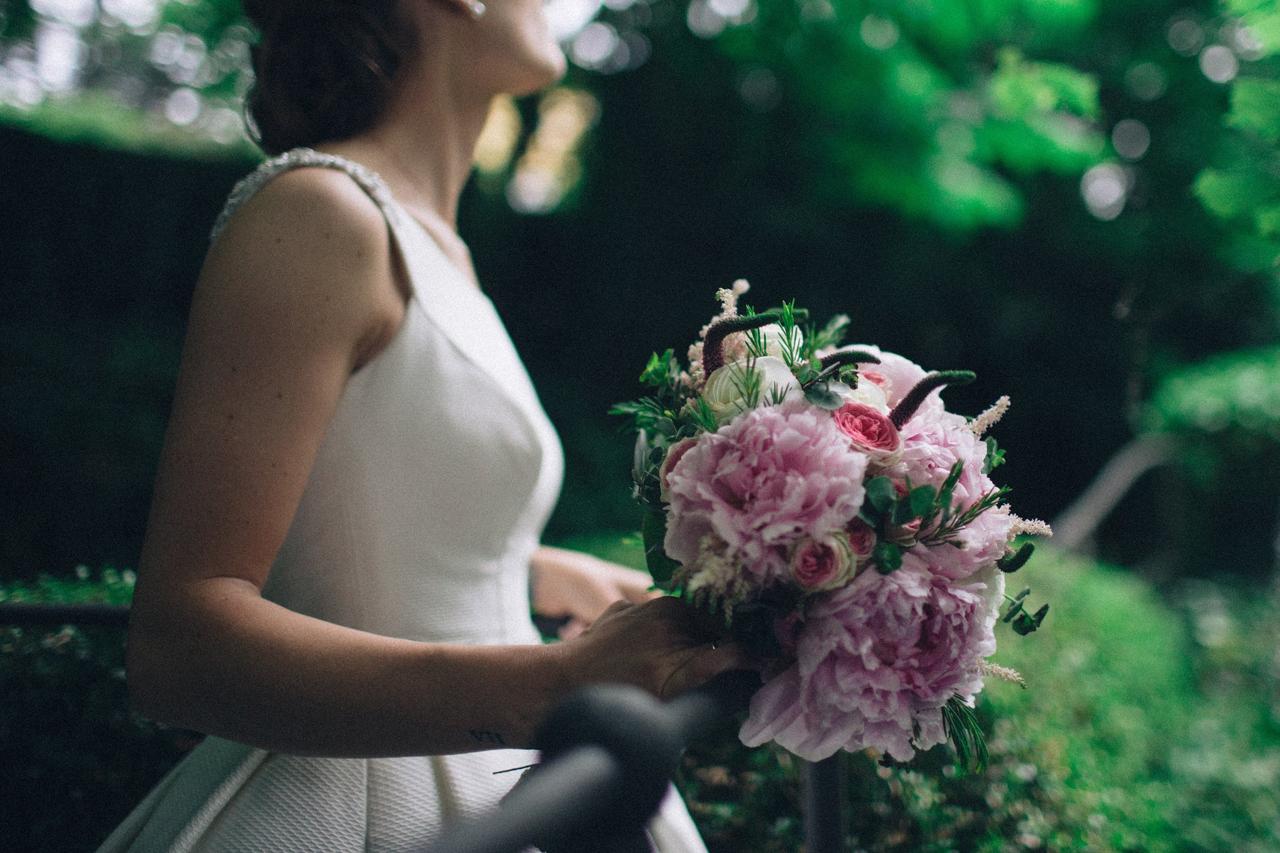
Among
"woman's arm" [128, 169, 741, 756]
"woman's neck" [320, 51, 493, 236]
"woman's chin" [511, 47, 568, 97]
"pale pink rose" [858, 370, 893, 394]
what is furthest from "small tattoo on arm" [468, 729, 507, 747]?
"woman's chin" [511, 47, 568, 97]

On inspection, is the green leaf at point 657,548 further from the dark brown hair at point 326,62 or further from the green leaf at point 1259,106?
the green leaf at point 1259,106

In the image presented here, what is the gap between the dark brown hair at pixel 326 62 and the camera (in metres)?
1.79

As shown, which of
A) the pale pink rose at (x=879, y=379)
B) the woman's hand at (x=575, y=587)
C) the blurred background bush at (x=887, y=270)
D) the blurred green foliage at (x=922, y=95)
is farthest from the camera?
the blurred green foliage at (x=922, y=95)

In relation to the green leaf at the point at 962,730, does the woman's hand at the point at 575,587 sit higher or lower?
lower

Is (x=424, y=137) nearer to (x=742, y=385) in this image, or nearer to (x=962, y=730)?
(x=742, y=385)

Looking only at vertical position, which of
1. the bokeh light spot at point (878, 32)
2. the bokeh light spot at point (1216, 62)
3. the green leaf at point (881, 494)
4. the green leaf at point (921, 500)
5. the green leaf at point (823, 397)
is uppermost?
the bokeh light spot at point (1216, 62)

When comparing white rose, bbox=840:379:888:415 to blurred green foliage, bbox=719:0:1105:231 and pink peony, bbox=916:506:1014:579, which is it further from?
blurred green foliage, bbox=719:0:1105:231

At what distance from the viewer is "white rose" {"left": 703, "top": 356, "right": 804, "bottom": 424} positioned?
3.90ft

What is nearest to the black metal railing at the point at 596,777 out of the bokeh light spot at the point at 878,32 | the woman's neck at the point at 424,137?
the woman's neck at the point at 424,137

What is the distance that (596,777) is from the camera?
0.69 metres

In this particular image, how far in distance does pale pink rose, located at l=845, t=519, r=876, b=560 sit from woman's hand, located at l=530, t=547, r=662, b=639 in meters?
1.01

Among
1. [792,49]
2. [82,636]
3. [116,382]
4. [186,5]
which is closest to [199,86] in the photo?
[186,5]

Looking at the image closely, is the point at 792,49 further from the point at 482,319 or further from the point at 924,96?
the point at 482,319

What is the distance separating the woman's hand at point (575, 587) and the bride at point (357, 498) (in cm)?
28
